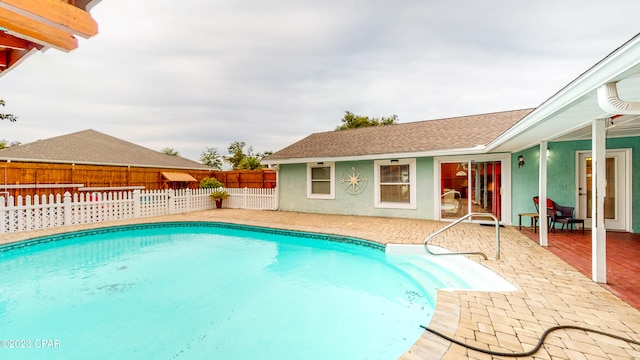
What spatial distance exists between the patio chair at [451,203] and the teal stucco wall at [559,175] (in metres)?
1.58

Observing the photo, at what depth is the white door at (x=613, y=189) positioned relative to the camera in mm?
6996

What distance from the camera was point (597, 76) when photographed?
2.57m

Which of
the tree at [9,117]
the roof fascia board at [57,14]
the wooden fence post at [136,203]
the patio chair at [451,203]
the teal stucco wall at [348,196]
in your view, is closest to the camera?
the roof fascia board at [57,14]

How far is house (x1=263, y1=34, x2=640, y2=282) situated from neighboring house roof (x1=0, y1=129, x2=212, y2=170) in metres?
10.00

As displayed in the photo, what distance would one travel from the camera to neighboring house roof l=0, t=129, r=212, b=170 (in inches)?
517

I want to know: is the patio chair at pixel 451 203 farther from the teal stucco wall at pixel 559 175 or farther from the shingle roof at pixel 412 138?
the shingle roof at pixel 412 138

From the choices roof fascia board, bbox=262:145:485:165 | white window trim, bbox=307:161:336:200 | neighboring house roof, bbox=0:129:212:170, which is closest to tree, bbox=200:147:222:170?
neighboring house roof, bbox=0:129:212:170

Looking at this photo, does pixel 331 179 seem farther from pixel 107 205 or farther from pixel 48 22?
pixel 48 22

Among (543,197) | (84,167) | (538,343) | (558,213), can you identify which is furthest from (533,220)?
(84,167)

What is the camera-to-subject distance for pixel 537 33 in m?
8.19

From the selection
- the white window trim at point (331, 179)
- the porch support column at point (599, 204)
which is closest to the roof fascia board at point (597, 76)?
the porch support column at point (599, 204)

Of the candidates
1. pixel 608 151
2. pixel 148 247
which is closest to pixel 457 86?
pixel 608 151

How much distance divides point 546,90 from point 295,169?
39.2 feet

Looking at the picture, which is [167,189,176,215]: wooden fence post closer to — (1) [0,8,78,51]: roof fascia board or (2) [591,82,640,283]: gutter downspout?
(1) [0,8,78,51]: roof fascia board
